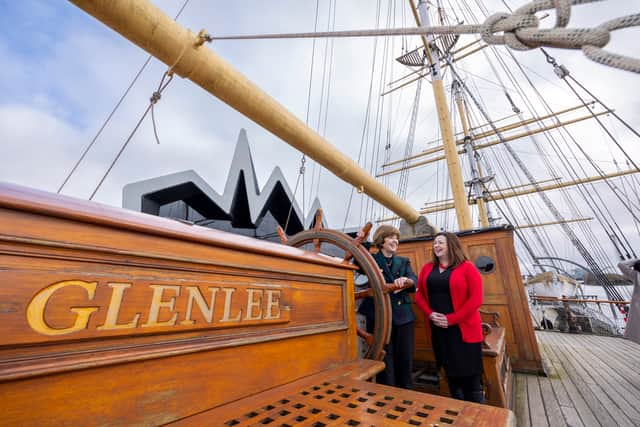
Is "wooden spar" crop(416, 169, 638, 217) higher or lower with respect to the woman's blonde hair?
higher

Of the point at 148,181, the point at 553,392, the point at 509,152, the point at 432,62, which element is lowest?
the point at 553,392

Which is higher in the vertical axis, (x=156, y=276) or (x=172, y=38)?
(x=172, y=38)

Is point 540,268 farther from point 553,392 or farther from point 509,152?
point 553,392

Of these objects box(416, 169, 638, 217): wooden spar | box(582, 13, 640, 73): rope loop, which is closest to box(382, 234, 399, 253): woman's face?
box(582, 13, 640, 73): rope loop

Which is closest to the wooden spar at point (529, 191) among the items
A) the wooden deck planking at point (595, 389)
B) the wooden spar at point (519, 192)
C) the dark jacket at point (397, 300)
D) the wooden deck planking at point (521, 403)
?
the wooden spar at point (519, 192)

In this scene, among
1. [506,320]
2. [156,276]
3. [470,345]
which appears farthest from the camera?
[506,320]

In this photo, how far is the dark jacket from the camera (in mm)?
1694

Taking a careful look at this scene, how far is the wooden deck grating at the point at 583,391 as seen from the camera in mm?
1857

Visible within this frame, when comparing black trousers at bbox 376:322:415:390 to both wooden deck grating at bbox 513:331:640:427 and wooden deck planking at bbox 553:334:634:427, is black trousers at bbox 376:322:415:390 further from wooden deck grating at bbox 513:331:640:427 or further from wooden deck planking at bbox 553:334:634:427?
wooden deck planking at bbox 553:334:634:427

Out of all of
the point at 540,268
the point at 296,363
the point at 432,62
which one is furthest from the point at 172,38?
the point at 540,268

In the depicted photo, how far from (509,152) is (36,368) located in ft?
61.1

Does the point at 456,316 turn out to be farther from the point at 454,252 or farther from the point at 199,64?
the point at 199,64

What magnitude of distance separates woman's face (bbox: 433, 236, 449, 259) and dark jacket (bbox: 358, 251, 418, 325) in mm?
238

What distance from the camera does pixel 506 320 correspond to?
9.94ft
